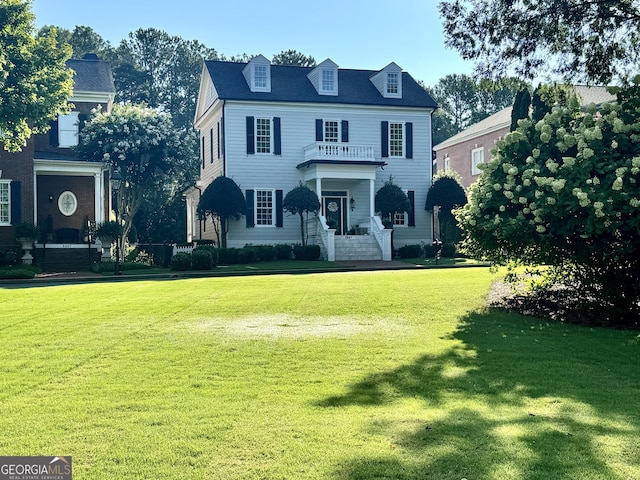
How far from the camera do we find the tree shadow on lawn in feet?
12.7

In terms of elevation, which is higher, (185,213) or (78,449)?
(185,213)

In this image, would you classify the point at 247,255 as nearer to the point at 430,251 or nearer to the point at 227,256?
the point at 227,256

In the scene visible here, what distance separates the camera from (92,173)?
2744 cm

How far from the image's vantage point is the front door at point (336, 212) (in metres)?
30.3

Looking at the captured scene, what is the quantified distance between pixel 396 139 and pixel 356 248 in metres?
6.68

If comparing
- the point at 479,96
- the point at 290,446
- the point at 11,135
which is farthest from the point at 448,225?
the point at 479,96

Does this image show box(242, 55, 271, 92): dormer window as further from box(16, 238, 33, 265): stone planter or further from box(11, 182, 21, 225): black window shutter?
box(16, 238, 33, 265): stone planter

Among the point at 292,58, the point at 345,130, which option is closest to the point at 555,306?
the point at 345,130

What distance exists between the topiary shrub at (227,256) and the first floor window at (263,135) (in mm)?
5894

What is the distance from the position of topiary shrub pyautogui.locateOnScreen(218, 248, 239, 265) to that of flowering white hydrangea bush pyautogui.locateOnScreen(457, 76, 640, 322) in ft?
51.4

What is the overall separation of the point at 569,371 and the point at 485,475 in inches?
122

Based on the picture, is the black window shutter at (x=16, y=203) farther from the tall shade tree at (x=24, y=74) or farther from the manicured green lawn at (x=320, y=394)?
the manicured green lawn at (x=320, y=394)

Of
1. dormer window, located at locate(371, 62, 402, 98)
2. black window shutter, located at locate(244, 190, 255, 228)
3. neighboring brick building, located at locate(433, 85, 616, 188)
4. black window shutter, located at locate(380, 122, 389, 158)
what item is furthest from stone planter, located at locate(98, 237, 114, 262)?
neighboring brick building, located at locate(433, 85, 616, 188)

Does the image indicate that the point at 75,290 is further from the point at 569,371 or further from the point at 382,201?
the point at 382,201
